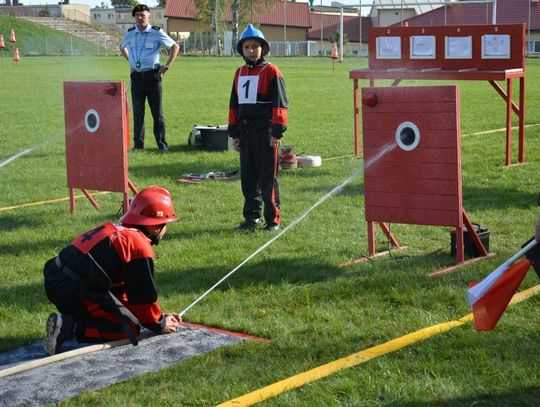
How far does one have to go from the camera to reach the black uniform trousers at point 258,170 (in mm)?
9070

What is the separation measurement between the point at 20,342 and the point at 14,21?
76230 mm

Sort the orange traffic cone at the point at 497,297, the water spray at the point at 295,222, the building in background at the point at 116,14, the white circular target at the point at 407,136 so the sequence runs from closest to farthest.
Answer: the orange traffic cone at the point at 497,297
the water spray at the point at 295,222
the white circular target at the point at 407,136
the building in background at the point at 116,14

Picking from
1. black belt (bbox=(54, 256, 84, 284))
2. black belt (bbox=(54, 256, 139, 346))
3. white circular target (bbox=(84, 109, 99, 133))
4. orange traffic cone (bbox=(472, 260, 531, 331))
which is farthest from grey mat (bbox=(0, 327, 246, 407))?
white circular target (bbox=(84, 109, 99, 133))

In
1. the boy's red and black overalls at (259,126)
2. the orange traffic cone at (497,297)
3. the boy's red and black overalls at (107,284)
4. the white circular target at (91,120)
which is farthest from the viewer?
the white circular target at (91,120)

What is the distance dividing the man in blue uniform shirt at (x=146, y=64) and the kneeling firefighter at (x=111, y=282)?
8.72 metres

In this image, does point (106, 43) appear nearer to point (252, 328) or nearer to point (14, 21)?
point (14, 21)

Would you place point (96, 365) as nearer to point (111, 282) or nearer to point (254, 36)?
point (111, 282)

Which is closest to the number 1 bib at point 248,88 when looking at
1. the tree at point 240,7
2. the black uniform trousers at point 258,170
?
the black uniform trousers at point 258,170

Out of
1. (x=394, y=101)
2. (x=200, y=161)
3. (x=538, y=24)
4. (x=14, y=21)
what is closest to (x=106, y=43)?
(x=14, y=21)

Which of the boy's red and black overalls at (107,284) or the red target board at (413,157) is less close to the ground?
the red target board at (413,157)

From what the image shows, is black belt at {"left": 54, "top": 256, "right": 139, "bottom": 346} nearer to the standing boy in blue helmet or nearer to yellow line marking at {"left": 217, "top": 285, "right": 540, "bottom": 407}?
yellow line marking at {"left": 217, "top": 285, "right": 540, "bottom": 407}

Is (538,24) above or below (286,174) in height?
above

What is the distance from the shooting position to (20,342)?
6.02 meters

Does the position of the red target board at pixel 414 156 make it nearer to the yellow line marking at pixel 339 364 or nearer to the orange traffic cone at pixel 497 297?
the yellow line marking at pixel 339 364
